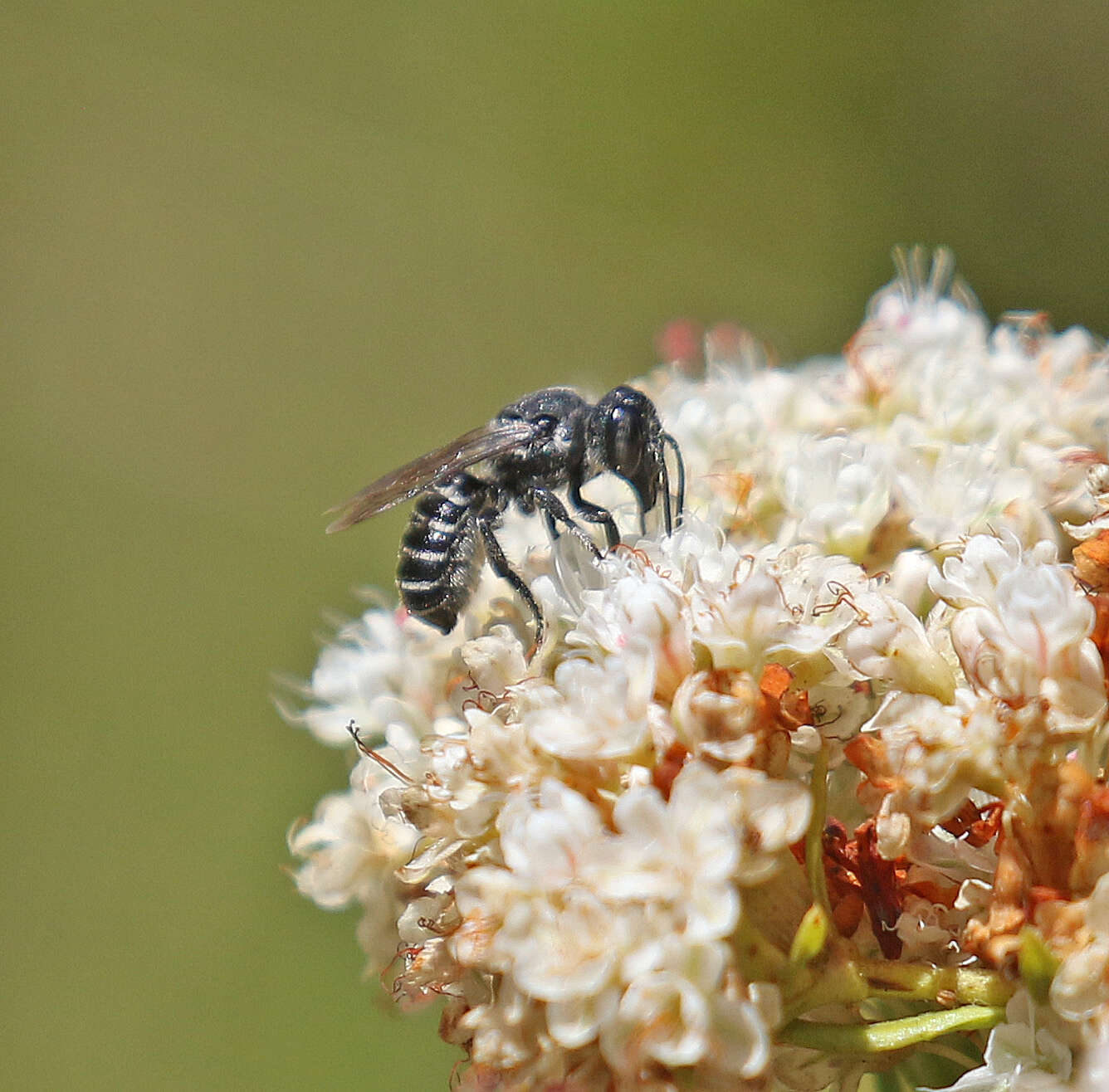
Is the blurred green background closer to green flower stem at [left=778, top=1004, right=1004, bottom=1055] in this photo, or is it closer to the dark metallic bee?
the dark metallic bee

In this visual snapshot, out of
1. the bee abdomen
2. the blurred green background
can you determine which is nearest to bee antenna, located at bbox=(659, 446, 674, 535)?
the bee abdomen

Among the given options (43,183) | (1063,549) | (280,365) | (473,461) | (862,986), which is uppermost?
(43,183)

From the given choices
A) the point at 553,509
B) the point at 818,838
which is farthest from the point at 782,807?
the point at 553,509

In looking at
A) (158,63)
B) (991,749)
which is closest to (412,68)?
(158,63)

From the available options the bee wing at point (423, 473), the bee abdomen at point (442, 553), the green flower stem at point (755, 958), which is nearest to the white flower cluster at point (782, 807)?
the green flower stem at point (755, 958)

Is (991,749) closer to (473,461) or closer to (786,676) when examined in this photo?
(786,676)

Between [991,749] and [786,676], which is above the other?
A: [786,676]

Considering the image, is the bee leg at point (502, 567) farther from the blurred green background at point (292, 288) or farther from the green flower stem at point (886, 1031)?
the blurred green background at point (292, 288)
